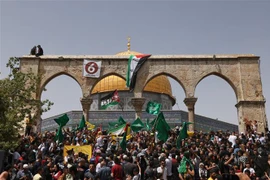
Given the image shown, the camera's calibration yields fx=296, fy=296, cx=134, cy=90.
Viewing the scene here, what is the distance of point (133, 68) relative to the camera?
2267cm

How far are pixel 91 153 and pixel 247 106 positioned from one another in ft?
47.5

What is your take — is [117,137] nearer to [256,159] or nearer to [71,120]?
[256,159]

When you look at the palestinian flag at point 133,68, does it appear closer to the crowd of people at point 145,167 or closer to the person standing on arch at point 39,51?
the person standing on arch at point 39,51

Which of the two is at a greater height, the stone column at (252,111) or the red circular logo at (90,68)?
the red circular logo at (90,68)

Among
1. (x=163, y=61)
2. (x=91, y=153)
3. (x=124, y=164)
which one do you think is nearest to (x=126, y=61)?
(x=163, y=61)

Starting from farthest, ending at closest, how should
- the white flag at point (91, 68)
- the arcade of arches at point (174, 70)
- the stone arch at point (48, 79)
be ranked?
the white flag at point (91, 68), the stone arch at point (48, 79), the arcade of arches at point (174, 70)

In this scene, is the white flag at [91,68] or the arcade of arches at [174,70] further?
the white flag at [91,68]

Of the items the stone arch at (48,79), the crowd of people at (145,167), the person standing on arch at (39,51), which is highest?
the person standing on arch at (39,51)

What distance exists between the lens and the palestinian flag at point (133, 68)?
74.0 feet

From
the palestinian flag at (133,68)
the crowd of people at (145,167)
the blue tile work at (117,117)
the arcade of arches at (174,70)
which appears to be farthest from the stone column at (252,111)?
the blue tile work at (117,117)

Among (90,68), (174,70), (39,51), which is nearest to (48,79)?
(39,51)

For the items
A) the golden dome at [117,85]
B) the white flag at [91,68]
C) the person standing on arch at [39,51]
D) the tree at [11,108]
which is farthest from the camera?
the golden dome at [117,85]

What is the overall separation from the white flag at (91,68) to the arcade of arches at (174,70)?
0.30m

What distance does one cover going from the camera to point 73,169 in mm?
7516
